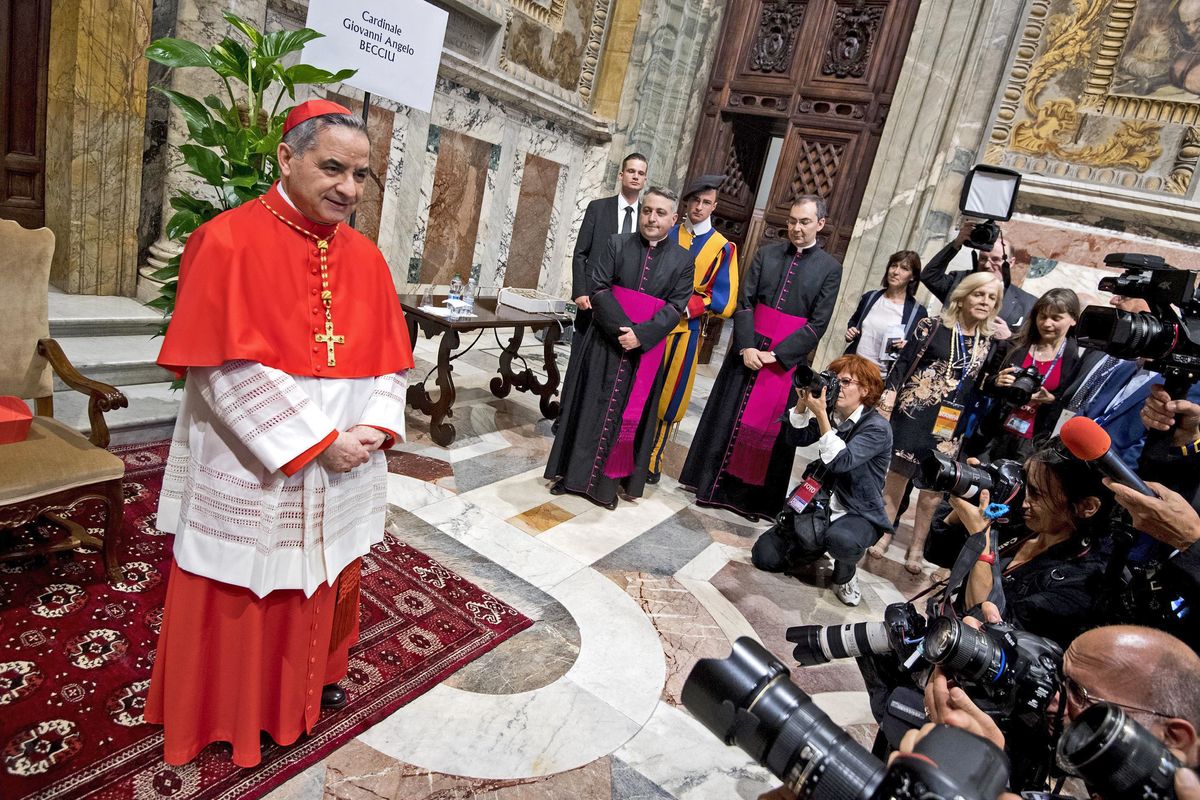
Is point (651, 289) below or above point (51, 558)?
above

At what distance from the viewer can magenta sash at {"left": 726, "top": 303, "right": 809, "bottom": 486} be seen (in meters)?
3.97

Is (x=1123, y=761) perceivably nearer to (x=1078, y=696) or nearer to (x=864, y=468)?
(x=1078, y=696)

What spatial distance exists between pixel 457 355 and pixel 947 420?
10.0 ft

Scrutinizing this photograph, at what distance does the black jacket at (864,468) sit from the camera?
3.13 m

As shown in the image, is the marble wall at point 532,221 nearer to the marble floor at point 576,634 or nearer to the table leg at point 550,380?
the table leg at point 550,380

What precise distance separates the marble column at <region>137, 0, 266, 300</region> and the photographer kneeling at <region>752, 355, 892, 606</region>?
404cm

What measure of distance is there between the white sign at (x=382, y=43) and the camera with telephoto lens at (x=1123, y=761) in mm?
3596

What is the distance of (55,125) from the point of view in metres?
4.19

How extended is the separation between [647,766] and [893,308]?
3296mm

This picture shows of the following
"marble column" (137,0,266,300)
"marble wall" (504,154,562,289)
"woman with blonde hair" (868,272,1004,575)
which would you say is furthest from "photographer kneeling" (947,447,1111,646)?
"marble wall" (504,154,562,289)

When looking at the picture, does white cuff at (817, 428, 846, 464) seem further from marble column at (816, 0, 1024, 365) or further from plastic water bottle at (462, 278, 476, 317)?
marble column at (816, 0, 1024, 365)

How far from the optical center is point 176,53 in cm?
280

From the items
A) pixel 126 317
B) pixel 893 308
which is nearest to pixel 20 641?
pixel 126 317

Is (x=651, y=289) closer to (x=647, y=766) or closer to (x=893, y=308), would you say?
(x=893, y=308)
